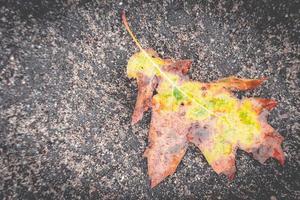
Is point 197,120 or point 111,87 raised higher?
point 111,87

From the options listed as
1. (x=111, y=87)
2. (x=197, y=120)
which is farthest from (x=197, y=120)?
(x=111, y=87)

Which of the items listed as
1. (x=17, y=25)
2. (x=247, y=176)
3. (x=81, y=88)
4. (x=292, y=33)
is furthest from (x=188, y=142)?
(x=17, y=25)

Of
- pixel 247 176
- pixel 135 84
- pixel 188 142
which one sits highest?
pixel 135 84

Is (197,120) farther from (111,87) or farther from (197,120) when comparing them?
(111,87)

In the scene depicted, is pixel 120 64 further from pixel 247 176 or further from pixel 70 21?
pixel 247 176
